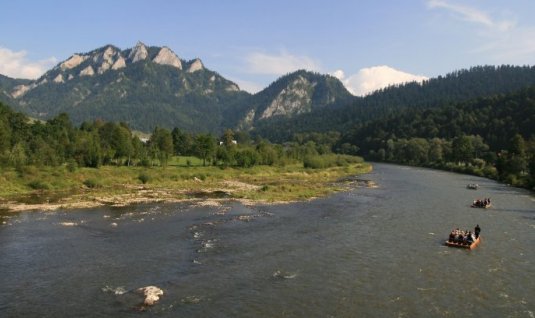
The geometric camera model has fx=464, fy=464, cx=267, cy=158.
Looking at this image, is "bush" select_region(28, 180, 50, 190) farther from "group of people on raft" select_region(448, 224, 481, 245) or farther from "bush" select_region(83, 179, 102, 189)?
"group of people on raft" select_region(448, 224, 481, 245)

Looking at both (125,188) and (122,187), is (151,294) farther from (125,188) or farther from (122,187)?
(122,187)

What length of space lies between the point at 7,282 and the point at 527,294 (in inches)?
1865

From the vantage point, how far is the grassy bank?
9491 cm

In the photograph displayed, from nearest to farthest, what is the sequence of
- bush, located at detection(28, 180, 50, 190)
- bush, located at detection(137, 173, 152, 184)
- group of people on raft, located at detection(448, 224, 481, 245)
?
group of people on raft, located at detection(448, 224, 481, 245)
bush, located at detection(28, 180, 50, 190)
bush, located at detection(137, 173, 152, 184)

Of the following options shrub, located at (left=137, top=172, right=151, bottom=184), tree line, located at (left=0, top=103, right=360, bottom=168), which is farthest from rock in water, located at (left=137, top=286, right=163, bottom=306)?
tree line, located at (left=0, top=103, right=360, bottom=168)

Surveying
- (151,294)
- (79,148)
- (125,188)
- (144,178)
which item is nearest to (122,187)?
(125,188)

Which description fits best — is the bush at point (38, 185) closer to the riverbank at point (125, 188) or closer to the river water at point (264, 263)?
the riverbank at point (125, 188)

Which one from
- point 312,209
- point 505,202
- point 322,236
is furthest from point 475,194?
point 322,236

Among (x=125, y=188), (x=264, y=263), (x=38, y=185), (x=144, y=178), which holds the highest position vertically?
(x=144, y=178)

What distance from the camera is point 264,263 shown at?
164 ft

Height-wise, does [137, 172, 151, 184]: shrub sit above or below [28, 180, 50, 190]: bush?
above

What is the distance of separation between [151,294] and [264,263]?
14653 mm

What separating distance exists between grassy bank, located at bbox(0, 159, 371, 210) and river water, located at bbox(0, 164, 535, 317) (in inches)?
586

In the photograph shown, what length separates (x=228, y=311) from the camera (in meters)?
36.7
